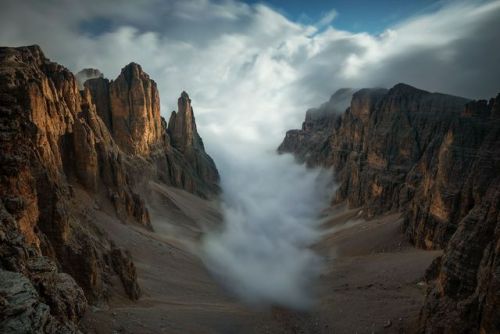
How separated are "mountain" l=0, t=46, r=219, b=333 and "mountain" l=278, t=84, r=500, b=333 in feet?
74.2

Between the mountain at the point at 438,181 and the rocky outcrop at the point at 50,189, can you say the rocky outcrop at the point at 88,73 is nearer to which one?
the rocky outcrop at the point at 50,189

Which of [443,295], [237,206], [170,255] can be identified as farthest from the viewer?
[237,206]

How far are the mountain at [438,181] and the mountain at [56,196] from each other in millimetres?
22611

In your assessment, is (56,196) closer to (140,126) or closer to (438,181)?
(438,181)

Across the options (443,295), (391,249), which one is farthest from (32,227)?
(391,249)

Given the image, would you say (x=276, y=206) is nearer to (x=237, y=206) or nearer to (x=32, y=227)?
(x=237, y=206)

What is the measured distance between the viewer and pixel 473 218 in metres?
25.8

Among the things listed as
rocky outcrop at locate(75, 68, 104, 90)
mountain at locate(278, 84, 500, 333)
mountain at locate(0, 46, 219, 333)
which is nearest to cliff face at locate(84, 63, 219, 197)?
mountain at locate(0, 46, 219, 333)

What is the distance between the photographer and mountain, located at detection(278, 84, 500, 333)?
22.9 meters

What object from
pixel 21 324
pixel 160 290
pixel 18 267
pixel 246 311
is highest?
pixel 18 267

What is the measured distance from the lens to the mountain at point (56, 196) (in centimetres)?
1413

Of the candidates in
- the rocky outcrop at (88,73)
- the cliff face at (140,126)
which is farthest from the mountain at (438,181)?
the rocky outcrop at (88,73)

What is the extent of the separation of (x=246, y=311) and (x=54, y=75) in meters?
43.4

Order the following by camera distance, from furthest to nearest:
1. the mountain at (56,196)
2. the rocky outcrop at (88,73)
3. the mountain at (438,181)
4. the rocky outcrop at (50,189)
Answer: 1. the rocky outcrop at (88,73)
2. the mountain at (438,181)
3. the rocky outcrop at (50,189)
4. the mountain at (56,196)
